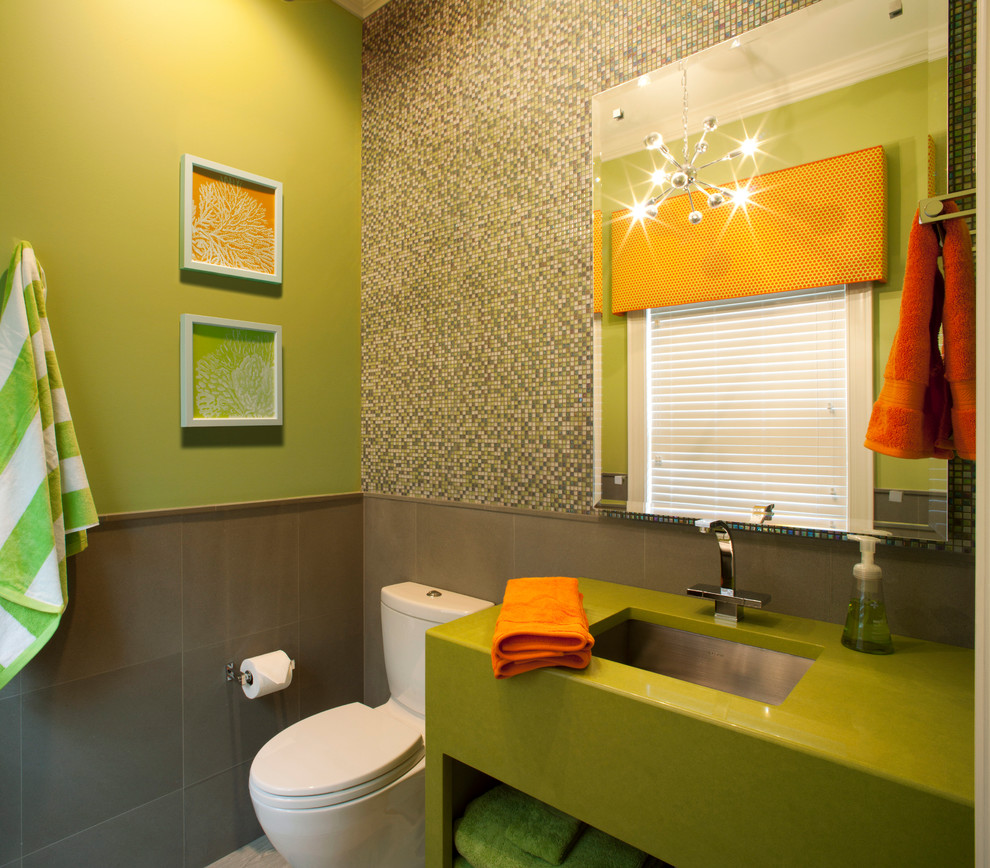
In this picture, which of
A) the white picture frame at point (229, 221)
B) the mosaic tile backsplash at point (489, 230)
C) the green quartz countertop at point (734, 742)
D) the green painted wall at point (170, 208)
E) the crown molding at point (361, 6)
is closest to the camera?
the green quartz countertop at point (734, 742)

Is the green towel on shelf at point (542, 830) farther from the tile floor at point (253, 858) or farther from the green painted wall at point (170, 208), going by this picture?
the green painted wall at point (170, 208)

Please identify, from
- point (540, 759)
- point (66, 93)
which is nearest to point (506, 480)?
point (540, 759)

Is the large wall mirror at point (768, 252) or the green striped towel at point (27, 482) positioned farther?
the green striped towel at point (27, 482)

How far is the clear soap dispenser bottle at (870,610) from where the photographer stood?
42.9 inches

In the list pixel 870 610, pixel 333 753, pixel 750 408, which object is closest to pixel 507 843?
pixel 333 753

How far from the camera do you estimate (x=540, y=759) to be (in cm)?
107

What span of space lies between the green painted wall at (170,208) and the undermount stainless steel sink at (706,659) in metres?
1.20

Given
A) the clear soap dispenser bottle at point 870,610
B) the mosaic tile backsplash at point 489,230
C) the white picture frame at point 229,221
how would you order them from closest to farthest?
1. the clear soap dispenser bottle at point 870,610
2. the mosaic tile backsplash at point 489,230
3. the white picture frame at point 229,221

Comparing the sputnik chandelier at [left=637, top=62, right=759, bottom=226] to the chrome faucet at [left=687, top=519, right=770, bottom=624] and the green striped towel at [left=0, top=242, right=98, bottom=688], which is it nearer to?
the chrome faucet at [left=687, top=519, right=770, bottom=624]

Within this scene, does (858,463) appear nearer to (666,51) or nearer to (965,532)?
(965,532)

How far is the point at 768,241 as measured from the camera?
4.24 ft

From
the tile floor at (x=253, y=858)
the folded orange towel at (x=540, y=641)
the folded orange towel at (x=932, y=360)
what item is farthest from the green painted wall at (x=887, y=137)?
the tile floor at (x=253, y=858)

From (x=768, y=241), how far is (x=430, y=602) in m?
1.32

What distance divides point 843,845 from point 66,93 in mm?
2224
